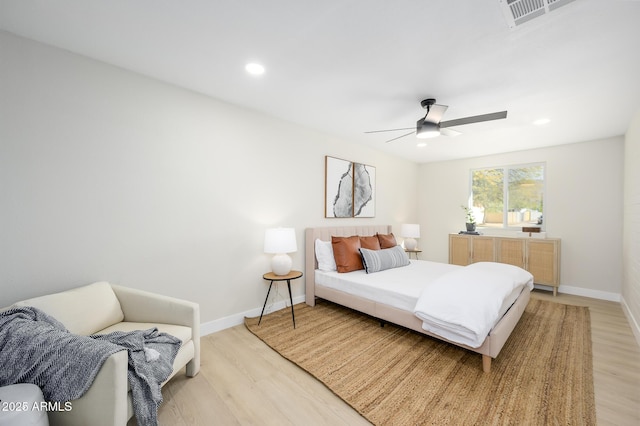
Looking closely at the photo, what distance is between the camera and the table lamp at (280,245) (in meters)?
2.97

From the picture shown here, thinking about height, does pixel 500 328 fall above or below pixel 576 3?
below

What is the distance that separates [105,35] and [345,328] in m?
3.33

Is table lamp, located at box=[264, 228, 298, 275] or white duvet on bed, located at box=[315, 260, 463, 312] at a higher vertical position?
table lamp, located at box=[264, 228, 298, 275]

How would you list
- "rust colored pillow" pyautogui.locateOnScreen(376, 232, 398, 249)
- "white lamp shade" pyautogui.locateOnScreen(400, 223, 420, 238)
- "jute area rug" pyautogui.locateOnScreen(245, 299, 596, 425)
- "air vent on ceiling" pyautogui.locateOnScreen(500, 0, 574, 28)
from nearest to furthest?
"air vent on ceiling" pyautogui.locateOnScreen(500, 0, 574, 28)
"jute area rug" pyautogui.locateOnScreen(245, 299, 596, 425)
"rust colored pillow" pyautogui.locateOnScreen(376, 232, 398, 249)
"white lamp shade" pyautogui.locateOnScreen(400, 223, 420, 238)

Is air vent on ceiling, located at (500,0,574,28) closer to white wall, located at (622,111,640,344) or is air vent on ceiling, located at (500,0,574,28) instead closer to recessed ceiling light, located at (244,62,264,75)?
recessed ceiling light, located at (244,62,264,75)

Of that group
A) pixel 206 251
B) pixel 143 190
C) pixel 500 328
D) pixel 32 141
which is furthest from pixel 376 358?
pixel 32 141

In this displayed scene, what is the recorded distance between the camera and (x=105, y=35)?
1.86 m

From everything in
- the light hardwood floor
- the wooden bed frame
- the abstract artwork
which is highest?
the abstract artwork

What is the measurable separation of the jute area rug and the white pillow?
26.2 inches

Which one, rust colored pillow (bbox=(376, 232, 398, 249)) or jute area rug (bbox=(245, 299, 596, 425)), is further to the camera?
rust colored pillow (bbox=(376, 232, 398, 249))

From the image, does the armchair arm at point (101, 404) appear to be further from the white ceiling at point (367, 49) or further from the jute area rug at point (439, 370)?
the white ceiling at point (367, 49)

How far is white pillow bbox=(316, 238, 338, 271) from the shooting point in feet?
11.9

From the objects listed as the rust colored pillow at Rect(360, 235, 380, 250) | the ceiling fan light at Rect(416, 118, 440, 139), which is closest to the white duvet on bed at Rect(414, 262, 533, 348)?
the rust colored pillow at Rect(360, 235, 380, 250)

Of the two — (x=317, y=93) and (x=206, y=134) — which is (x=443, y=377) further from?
(x=206, y=134)
